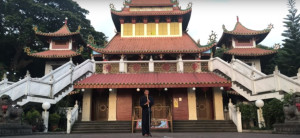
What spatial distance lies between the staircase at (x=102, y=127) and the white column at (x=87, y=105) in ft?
5.53

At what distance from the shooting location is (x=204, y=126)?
43.4 ft

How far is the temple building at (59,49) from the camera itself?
2383 cm

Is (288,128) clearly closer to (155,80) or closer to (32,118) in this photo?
(155,80)

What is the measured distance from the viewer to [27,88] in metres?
12.7

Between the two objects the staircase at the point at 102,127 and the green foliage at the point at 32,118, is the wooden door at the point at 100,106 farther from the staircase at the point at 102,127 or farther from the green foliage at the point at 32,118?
the green foliage at the point at 32,118

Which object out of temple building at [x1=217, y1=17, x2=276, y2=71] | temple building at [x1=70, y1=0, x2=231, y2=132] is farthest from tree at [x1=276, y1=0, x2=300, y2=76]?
temple building at [x1=70, y1=0, x2=231, y2=132]

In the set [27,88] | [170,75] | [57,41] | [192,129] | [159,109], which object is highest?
[57,41]

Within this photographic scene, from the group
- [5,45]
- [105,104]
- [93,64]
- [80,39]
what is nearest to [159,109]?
[105,104]

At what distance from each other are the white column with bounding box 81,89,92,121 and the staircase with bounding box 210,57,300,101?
9186mm

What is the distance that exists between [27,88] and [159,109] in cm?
836

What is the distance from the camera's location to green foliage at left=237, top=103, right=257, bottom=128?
12.0m

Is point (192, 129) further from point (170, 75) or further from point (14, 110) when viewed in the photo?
point (14, 110)

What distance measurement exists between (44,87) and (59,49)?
1318 centimetres

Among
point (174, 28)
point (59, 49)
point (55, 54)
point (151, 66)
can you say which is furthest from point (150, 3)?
point (59, 49)
